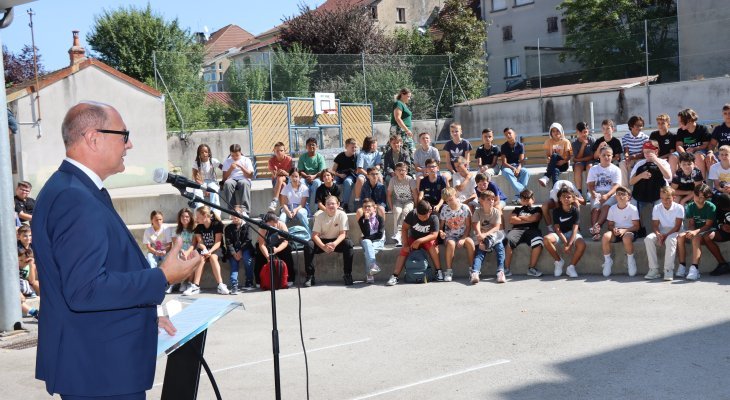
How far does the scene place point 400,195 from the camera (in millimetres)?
13555

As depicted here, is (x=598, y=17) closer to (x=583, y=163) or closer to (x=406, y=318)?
(x=583, y=163)

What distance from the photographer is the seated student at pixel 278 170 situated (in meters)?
14.2

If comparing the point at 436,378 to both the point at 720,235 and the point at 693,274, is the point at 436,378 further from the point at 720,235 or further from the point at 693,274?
the point at 720,235

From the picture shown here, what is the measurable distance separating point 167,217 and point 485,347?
10.2 m

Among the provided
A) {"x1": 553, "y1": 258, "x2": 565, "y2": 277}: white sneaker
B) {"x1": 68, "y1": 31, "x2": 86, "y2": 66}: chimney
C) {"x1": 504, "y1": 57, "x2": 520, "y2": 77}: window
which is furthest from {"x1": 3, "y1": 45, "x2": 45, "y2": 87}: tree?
{"x1": 553, "y1": 258, "x2": 565, "y2": 277}: white sneaker

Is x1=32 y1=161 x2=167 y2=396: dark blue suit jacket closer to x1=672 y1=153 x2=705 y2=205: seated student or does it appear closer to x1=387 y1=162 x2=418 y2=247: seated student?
x1=672 y1=153 x2=705 y2=205: seated student

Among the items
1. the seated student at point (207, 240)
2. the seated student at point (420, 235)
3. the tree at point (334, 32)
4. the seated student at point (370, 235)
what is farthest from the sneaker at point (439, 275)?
the tree at point (334, 32)

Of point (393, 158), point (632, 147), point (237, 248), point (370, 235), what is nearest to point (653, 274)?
point (632, 147)

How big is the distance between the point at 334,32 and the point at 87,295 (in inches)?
1667

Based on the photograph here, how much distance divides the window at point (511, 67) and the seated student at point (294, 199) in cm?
2858

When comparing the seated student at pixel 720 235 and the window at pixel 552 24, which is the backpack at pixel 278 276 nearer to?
the seated student at pixel 720 235

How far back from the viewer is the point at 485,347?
313 inches

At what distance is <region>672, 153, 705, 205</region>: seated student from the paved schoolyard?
1506 millimetres

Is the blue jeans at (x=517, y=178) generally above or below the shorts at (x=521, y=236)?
above
